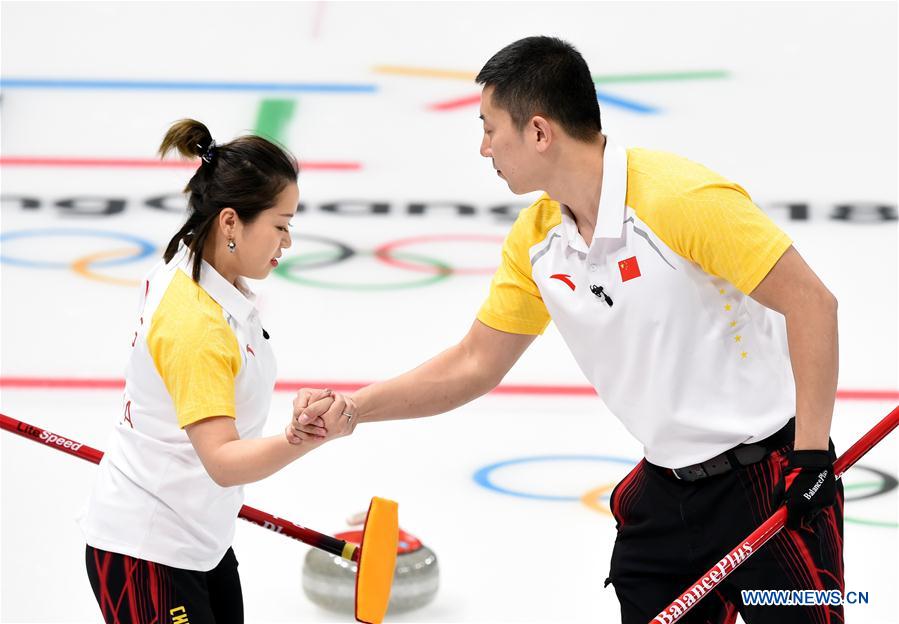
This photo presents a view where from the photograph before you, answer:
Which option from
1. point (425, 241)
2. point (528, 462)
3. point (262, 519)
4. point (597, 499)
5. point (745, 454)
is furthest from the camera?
point (425, 241)

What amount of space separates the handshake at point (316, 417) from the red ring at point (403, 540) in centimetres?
130

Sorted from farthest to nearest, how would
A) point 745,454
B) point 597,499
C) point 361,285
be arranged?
1. point 361,285
2. point 597,499
3. point 745,454

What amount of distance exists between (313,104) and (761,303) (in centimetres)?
676

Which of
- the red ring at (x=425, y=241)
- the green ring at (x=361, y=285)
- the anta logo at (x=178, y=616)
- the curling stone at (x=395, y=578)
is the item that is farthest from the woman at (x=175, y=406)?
the red ring at (x=425, y=241)

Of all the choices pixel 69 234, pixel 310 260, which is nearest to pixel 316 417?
pixel 310 260

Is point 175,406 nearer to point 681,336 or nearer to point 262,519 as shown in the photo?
point 262,519

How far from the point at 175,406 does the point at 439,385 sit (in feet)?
2.45

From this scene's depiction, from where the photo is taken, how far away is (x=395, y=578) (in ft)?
12.8

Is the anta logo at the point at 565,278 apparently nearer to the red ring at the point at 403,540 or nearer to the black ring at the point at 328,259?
the red ring at the point at 403,540

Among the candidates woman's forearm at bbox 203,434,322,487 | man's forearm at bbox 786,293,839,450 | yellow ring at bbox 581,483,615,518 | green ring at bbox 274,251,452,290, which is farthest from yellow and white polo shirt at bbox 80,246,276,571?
green ring at bbox 274,251,452,290

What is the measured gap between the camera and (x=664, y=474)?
2844 millimetres

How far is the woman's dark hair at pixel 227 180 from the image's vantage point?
2.65 m

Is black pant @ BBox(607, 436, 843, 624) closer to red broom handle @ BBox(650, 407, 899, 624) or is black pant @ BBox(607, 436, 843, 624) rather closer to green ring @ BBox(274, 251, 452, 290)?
red broom handle @ BBox(650, 407, 899, 624)

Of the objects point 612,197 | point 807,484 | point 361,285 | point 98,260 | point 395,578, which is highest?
point 612,197
